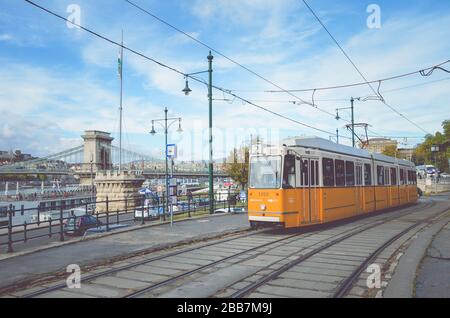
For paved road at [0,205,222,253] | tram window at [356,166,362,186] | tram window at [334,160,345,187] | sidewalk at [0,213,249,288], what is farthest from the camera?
tram window at [356,166,362,186]

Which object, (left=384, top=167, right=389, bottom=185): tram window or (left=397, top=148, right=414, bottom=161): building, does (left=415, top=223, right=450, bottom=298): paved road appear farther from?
(left=397, top=148, right=414, bottom=161): building

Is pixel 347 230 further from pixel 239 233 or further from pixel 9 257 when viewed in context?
pixel 9 257

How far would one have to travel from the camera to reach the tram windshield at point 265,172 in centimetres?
1292

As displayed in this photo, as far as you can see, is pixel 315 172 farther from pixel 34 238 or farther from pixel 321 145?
pixel 34 238

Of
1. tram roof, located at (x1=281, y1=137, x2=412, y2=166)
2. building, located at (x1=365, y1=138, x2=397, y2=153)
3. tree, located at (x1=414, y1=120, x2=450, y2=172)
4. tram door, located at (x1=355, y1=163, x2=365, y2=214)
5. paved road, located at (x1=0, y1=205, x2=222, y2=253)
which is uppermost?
building, located at (x1=365, y1=138, x2=397, y2=153)

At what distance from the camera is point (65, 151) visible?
115562mm

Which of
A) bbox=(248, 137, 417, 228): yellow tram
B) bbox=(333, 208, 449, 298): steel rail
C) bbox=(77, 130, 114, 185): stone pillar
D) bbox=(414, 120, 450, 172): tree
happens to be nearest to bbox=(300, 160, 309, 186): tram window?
bbox=(248, 137, 417, 228): yellow tram

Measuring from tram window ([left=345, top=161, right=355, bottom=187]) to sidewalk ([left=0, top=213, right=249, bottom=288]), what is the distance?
14.8 feet

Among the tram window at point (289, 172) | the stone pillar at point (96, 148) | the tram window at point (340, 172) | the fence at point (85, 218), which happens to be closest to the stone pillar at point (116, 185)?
the fence at point (85, 218)

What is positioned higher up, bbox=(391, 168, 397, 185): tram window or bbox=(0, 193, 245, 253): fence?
bbox=(391, 168, 397, 185): tram window

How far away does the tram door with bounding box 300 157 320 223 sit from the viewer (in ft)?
43.7

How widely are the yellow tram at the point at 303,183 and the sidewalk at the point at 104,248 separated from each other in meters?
1.93

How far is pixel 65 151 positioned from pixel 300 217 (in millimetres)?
112991

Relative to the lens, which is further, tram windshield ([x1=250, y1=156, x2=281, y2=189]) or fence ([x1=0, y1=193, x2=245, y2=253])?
tram windshield ([x1=250, y1=156, x2=281, y2=189])
